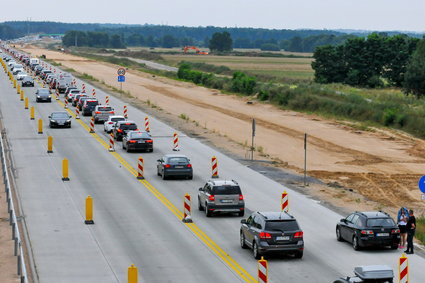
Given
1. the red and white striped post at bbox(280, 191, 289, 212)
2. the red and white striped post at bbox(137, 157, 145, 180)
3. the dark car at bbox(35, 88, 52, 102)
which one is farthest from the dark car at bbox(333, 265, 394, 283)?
the dark car at bbox(35, 88, 52, 102)

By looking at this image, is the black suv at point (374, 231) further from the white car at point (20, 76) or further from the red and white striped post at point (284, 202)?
the white car at point (20, 76)

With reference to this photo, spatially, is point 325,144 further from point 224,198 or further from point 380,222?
point 380,222

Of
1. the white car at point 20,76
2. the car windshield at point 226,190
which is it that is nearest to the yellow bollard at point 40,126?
the car windshield at point 226,190

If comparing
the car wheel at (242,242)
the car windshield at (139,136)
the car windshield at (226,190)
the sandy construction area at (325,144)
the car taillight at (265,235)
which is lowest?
the sandy construction area at (325,144)

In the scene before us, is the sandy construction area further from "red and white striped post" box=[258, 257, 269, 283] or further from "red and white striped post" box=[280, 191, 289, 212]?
"red and white striped post" box=[258, 257, 269, 283]

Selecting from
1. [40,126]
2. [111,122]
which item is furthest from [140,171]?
[40,126]

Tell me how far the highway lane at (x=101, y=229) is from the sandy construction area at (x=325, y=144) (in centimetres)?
1159

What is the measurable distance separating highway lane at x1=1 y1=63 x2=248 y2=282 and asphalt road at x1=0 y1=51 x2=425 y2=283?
0.11ft

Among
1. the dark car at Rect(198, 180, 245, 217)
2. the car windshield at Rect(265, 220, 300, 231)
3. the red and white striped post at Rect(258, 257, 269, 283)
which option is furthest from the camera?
the dark car at Rect(198, 180, 245, 217)

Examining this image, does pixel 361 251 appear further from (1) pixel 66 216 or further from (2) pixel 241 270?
(1) pixel 66 216

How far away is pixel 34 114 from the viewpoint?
74750 millimetres

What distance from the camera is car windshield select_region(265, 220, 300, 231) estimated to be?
2675cm

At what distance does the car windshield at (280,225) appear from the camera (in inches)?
1053

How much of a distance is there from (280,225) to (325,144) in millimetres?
37423
